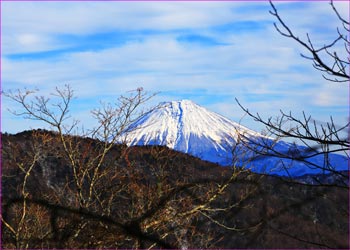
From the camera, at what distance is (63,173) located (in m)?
39.6

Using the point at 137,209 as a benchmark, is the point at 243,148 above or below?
above

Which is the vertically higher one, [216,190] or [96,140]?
[96,140]

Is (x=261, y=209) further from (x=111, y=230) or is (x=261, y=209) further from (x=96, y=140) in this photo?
(x=96, y=140)

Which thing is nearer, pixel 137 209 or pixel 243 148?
pixel 243 148

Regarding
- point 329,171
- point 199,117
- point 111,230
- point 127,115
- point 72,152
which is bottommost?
point 111,230

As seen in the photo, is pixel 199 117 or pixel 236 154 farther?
pixel 199 117

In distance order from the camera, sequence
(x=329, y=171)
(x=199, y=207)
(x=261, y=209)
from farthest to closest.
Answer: (x=199, y=207) → (x=261, y=209) → (x=329, y=171)

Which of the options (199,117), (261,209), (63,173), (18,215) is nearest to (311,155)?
(261,209)

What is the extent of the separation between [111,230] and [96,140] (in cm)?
244

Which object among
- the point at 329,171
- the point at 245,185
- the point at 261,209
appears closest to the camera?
the point at 329,171

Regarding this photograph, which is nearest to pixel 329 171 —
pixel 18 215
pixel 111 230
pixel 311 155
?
pixel 311 155

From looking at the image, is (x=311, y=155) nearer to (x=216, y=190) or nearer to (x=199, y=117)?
(x=216, y=190)

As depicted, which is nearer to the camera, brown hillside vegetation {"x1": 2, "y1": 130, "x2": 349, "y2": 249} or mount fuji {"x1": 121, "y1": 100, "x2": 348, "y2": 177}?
mount fuji {"x1": 121, "y1": 100, "x2": 348, "y2": 177}

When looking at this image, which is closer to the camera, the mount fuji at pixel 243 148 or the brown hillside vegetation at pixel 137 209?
the mount fuji at pixel 243 148
